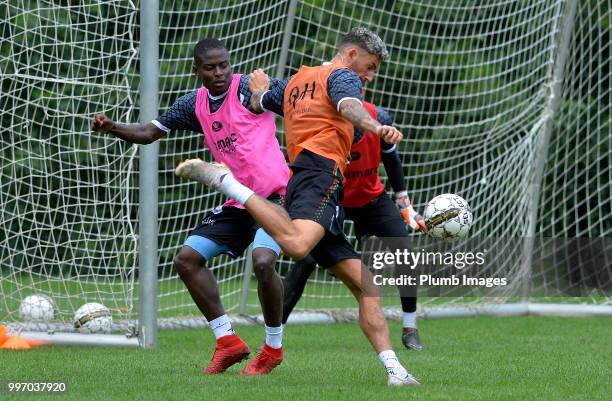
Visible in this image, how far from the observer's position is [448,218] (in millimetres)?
7418

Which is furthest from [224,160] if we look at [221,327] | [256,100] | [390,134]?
[390,134]

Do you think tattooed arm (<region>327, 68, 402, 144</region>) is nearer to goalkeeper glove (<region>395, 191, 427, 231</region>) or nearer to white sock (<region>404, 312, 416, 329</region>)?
goalkeeper glove (<region>395, 191, 427, 231</region>)

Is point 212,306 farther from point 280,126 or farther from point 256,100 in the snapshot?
point 280,126

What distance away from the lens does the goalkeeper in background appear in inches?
316

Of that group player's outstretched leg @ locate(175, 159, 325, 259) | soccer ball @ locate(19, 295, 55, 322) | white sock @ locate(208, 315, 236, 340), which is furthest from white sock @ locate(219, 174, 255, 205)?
soccer ball @ locate(19, 295, 55, 322)

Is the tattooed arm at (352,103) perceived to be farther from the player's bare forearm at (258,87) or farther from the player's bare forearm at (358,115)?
the player's bare forearm at (258,87)

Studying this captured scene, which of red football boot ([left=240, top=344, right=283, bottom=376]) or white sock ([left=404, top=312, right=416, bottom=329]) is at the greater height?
red football boot ([left=240, top=344, right=283, bottom=376])

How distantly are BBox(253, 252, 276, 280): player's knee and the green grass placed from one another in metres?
0.56

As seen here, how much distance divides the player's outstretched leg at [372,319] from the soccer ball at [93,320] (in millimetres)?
2871

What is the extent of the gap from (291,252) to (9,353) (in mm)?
2835

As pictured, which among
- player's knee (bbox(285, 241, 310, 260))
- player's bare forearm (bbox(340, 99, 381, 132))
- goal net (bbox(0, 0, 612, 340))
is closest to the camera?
player's bare forearm (bbox(340, 99, 381, 132))

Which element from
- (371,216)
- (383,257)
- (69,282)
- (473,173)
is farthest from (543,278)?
(69,282)

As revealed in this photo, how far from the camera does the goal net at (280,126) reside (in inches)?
322

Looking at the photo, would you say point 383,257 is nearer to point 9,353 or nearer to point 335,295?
point 335,295
